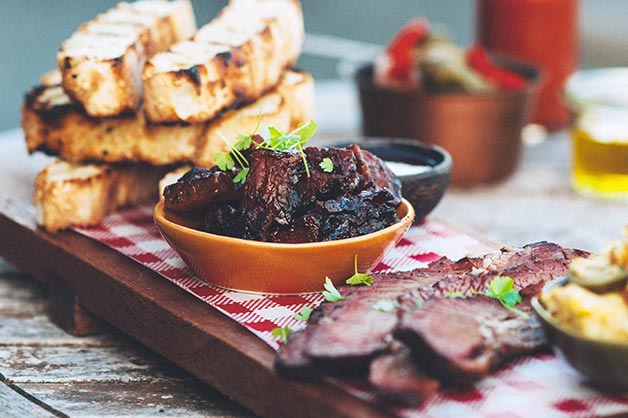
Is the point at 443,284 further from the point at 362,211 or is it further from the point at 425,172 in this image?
the point at 425,172

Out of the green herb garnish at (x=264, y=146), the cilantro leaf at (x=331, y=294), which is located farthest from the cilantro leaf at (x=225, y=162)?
the cilantro leaf at (x=331, y=294)

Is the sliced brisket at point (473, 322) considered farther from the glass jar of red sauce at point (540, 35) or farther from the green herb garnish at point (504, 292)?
the glass jar of red sauce at point (540, 35)

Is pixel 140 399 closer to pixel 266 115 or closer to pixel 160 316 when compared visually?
pixel 160 316

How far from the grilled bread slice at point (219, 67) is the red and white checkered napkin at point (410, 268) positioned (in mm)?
351

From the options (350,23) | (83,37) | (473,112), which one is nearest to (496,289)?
(83,37)

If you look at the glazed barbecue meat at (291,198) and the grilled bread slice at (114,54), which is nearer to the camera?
the glazed barbecue meat at (291,198)

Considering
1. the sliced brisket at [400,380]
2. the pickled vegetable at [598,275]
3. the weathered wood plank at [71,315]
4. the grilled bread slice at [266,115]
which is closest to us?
the sliced brisket at [400,380]

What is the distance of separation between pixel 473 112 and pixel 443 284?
1.89 metres

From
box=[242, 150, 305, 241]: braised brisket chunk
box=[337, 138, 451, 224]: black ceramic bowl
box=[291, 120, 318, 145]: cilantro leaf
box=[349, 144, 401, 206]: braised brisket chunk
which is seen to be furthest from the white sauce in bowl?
box=[242, 150, 305, 241]: braised brisket chunk

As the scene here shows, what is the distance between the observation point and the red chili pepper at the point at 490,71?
3998mm

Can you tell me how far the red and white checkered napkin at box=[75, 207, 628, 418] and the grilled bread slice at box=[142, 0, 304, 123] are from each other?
0.35 meters

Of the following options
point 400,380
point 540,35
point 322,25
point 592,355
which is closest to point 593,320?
point 592,355

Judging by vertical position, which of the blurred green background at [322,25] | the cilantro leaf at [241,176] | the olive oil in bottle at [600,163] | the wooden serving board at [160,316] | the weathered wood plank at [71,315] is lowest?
the blurred green background at [322,25]

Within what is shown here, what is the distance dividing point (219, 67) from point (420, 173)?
600 millimetres
